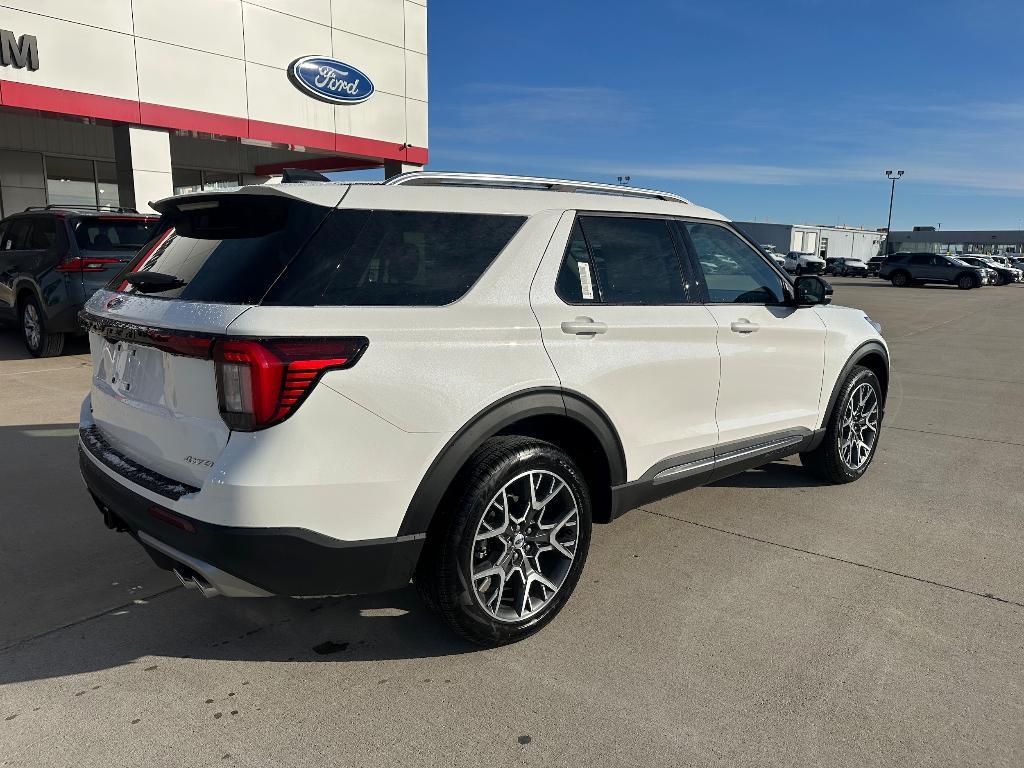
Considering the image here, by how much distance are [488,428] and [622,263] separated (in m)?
1.14

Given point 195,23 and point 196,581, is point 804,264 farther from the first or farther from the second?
point 196,581

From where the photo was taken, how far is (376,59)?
17.6 metres

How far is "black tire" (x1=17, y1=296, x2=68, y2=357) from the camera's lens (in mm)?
8867

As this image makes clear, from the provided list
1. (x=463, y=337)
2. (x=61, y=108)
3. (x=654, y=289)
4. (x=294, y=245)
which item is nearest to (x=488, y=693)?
(x=463, y=337)

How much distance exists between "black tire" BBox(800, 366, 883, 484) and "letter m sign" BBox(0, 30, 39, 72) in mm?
13142

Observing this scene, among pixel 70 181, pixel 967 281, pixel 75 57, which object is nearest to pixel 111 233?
pixel 75 57

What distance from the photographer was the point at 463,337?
105 inches

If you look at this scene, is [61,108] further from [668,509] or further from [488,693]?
[488,693]

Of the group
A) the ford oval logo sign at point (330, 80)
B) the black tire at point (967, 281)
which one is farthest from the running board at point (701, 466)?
the black tire at point (967, 281)

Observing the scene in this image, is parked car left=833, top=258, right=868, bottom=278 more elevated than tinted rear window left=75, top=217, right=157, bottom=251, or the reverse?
tinted rear window left=75, top=217, right=157, bottom=251

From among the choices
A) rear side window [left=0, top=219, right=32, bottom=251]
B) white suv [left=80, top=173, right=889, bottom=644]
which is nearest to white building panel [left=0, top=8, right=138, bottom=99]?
rear side window [left=0, top=219, right=32, bottom=251]

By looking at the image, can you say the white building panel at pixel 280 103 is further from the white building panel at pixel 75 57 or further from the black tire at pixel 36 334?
the black tire at pixel 36 334

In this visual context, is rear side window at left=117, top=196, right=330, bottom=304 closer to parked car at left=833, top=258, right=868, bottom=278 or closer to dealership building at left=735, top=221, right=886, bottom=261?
parked car at left=833, top=258, right=868, bottom=278

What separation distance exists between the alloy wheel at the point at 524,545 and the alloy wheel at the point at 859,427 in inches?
99.9
